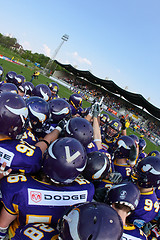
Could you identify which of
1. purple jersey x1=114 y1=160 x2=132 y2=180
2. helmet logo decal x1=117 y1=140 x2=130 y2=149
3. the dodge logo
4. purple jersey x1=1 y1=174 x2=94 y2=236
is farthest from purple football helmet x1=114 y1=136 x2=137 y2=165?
the dodge logo

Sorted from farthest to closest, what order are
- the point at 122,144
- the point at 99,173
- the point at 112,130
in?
1. the point at 112,130
2. the point at 122,144
3. the point at 99,173

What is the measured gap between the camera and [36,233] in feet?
6.29

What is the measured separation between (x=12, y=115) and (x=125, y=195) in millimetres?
2004

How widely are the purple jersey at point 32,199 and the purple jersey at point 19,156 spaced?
0.58ft

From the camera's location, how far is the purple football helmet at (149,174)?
11.2ft

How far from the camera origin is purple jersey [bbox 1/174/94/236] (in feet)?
6.91

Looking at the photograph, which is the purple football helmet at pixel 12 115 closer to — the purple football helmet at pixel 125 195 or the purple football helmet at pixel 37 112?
the purple football helmet at pixel 37 112

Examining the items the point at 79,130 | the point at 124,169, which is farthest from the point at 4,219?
the point at 124,169

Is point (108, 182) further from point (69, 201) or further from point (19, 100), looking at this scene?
point (19, 100)

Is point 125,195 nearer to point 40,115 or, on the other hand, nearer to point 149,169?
point 149,169

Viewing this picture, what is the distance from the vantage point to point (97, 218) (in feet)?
5.30

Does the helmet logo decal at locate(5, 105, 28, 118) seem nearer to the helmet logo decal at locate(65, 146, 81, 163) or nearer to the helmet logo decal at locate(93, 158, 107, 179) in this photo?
the helmet logo decal at locate(65, 146, 81, 163)

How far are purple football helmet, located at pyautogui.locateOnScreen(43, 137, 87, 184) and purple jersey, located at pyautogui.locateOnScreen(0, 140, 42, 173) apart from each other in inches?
8.5

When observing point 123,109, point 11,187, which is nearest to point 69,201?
point 11,187
